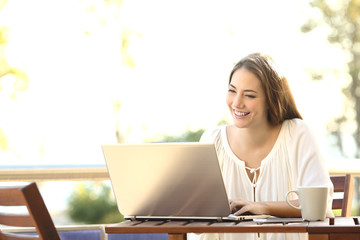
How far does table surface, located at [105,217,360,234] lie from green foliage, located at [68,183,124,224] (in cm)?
721

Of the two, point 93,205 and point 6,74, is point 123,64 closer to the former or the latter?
point 6,74

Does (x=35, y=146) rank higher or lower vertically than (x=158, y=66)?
lower

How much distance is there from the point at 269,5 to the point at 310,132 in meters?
7.78

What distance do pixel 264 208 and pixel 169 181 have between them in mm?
321

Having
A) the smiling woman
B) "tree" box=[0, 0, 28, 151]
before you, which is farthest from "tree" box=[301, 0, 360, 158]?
"tree" box=[0, 0, 28, 151]

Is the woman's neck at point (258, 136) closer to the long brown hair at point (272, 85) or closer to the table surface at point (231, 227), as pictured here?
the long brown hair at point (272, 85)

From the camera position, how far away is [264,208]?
6.12ft

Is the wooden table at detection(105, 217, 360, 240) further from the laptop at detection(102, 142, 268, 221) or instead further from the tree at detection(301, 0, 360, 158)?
the tree at detection(301, 0, 360, 158)

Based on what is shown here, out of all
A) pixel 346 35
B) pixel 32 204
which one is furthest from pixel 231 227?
pixel 346 35

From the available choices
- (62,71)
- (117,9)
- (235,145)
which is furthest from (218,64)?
(235,145)

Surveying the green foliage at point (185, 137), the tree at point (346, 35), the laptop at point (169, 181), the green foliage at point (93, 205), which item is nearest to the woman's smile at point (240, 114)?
the laptop at point (169, 181)

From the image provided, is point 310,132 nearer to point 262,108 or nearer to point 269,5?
point 262,108

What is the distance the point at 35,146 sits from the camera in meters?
9.61

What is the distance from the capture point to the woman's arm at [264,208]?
1.82 meters
